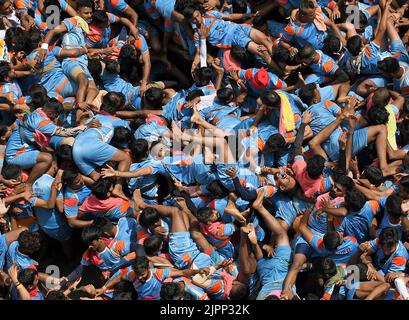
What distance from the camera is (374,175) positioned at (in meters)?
9.19

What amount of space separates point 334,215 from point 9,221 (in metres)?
3.48

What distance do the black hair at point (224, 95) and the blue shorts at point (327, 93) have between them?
1.00 m

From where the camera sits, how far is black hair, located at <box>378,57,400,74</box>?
9.86 m

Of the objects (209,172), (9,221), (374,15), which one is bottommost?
(9,221)

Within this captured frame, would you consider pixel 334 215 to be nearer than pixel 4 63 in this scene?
Yes

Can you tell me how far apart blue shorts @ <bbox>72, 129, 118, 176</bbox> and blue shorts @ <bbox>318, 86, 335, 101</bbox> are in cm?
238

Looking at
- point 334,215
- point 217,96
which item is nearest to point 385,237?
point 334,215

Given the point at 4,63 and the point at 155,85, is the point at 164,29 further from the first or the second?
the point at 4,63

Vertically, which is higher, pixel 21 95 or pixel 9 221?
pixel 21 95

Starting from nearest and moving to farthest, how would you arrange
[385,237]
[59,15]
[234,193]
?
[385,237], [234,193], [59,15]

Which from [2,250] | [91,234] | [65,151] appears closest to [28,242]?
[2,250]

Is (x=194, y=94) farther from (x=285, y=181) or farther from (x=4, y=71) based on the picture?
(x=4, y=71)

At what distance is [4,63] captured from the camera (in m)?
10.4

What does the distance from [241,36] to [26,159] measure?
2.84m
